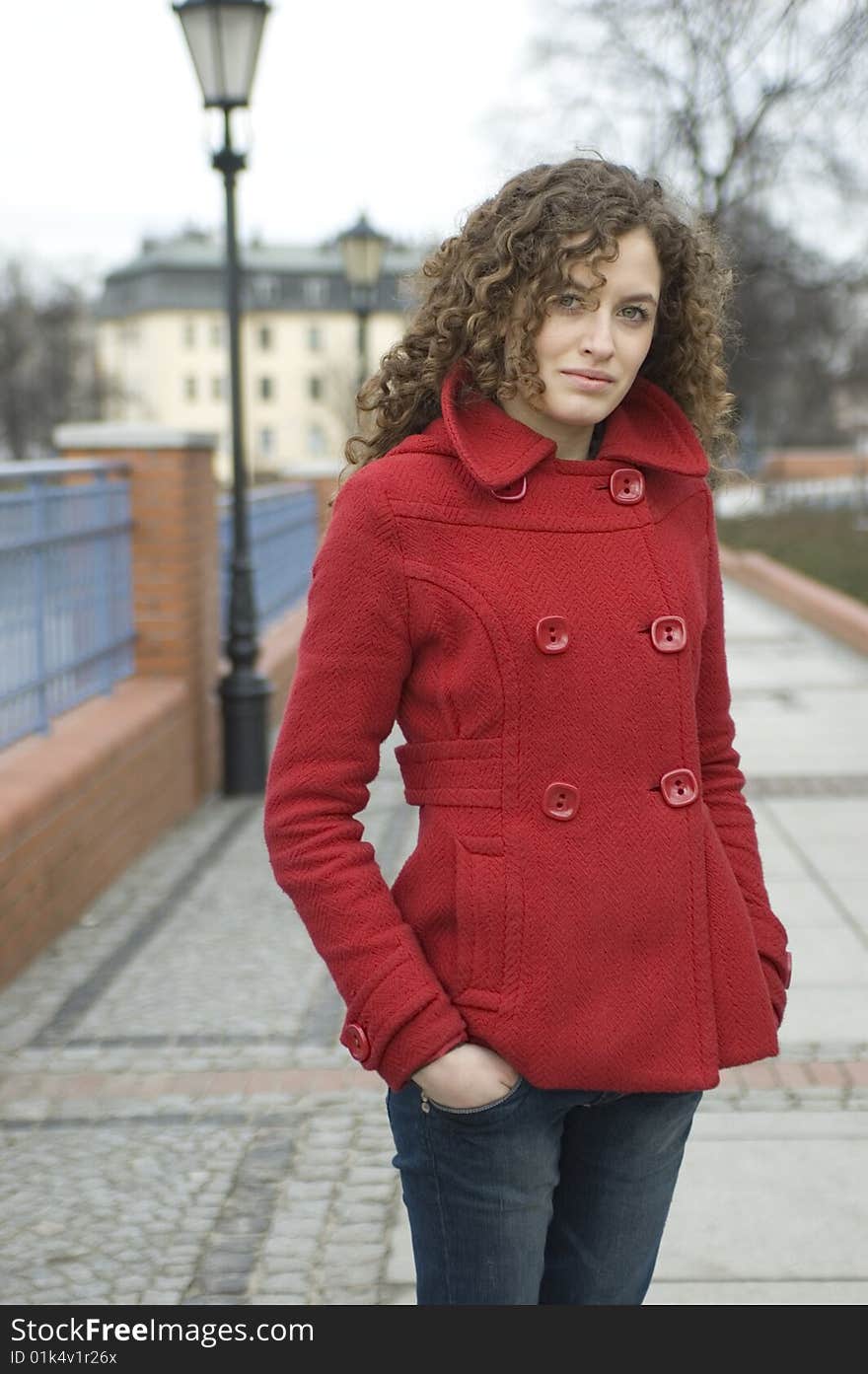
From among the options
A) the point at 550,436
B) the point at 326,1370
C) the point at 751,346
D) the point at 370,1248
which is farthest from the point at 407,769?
the point at 751,346

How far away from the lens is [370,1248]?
139 inches

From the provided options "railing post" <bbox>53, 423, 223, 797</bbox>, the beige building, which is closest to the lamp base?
"railing post" <bbox>53, 423, 223, 797</bbox>

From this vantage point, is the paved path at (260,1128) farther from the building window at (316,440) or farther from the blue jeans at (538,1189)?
the building window at (316,440)

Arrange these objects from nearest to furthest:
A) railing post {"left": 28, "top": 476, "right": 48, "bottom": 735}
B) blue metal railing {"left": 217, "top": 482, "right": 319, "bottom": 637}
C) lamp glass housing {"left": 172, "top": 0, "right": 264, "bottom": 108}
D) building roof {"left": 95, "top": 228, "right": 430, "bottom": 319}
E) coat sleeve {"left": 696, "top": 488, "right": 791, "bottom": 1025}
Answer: coat sleeve {"left": 696, "top": 488, "right": 791, "bottom": 1025} → railing post {"left": 28, "top": 476, "right": 48, "bottom": 735} → lamp glass housing {"left": 172, "top": 0, "right": 264, "bottom": 108} → blue metal railing {"left": 217, "top": 482, "right": 319, "bottom": 637} → building roof {"left": 95, "top": 228, "right": 430, "bottom": 319}

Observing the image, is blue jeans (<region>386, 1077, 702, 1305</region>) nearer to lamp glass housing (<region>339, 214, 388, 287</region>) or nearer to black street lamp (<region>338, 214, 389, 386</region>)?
black street lamp (<region>338, 214, 389, 386</region>)

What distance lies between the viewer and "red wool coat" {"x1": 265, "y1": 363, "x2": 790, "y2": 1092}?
1.84 meters

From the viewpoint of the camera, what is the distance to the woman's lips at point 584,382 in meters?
1.92

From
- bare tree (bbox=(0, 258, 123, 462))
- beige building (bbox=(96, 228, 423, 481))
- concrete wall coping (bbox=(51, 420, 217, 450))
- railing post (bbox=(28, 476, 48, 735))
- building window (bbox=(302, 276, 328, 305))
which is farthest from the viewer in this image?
building window (bbox=(302, 276, 328, 305))

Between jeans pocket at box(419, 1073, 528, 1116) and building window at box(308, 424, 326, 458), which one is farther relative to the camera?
building window at box(308, 424, 326, 458)

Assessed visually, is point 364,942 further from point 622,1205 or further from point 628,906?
point 622,1205

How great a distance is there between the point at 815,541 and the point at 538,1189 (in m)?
24.9

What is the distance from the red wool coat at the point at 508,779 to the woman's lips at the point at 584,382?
0.08 metres

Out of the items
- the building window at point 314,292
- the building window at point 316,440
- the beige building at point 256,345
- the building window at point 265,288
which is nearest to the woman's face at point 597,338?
the beige building at point 256,345

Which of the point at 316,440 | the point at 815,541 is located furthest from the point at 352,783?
the point at 316,440
